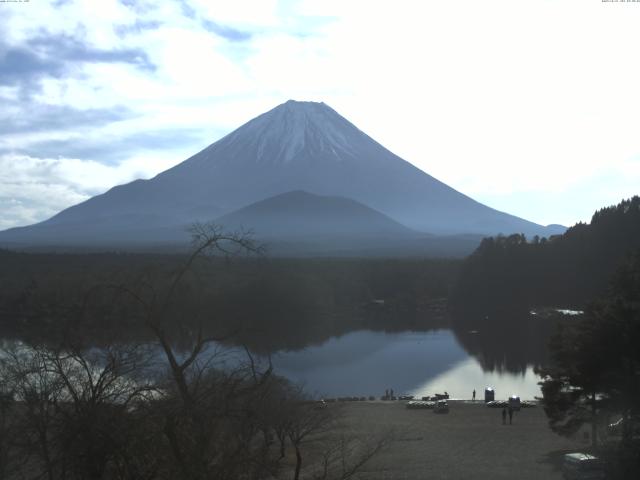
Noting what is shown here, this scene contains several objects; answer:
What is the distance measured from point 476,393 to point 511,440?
248 inches

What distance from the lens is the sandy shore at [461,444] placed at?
8.76m

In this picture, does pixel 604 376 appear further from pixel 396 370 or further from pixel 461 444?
pixel 396 370

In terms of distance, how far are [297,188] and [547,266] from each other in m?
75.3

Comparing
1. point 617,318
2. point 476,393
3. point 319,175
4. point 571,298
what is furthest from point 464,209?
point 617,318

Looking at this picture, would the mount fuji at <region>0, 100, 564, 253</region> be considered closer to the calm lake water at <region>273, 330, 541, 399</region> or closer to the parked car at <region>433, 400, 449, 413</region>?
the calm lake water at <region>273, 330, 541, 399</region>

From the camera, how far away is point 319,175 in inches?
4537

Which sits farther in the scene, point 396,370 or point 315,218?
point 315,218

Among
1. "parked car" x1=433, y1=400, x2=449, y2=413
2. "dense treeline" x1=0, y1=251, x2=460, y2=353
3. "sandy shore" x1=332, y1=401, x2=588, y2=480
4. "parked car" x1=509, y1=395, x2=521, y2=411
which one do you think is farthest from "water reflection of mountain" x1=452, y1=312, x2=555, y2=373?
"sandy shore" x1=332, y1=401, x2=588, y2=480

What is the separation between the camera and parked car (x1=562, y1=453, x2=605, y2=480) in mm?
7430

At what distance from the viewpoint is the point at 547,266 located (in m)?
38.5

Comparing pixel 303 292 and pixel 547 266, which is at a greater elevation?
pixel 547 266

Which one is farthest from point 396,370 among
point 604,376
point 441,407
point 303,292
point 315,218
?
Answer: point 315,218

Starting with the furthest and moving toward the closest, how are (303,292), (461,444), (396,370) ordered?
(303,292) → (396,370) → (461,444)

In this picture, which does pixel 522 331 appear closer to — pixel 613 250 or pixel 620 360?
pixel 613 250
